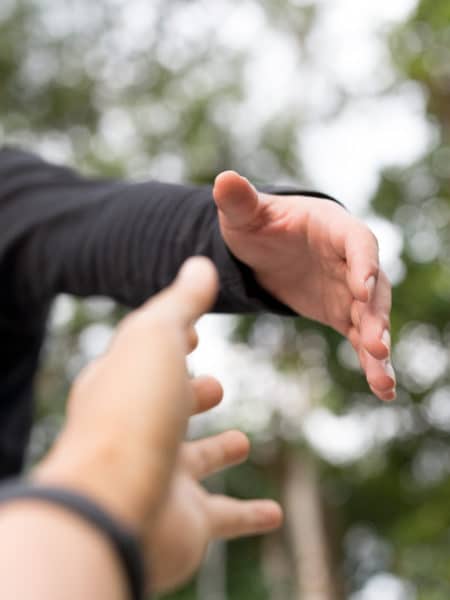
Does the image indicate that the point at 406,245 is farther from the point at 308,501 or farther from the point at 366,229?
the point at 366,229

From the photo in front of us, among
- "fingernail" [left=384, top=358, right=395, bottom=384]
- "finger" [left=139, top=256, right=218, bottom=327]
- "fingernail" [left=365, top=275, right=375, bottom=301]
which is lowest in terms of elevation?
"fingernail" [left=384, top=358, right=395, bottom=384]

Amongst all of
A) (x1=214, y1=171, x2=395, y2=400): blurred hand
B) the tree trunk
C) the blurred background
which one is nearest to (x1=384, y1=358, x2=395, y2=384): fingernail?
(x1=214, y1=171, x2=395, y2=400): blurred hand

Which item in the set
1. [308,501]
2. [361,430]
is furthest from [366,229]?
[308,501]

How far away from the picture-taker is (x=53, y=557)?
5.6 inches

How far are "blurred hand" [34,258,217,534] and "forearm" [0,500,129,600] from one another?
10 millimetres

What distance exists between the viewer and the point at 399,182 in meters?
2.26

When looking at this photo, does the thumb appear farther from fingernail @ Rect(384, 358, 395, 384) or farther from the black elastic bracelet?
the black elastic bracelet

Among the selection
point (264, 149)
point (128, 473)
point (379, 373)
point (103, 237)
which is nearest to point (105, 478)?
point (128, 473)

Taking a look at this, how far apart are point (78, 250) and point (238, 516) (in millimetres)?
226

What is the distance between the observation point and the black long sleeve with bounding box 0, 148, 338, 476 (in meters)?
0.37

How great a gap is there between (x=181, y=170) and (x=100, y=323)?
1.80 ft

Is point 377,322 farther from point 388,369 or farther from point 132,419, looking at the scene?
point 132,419

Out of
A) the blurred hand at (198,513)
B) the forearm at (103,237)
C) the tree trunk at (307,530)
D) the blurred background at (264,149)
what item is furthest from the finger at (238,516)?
the tree trunk at (307,530)

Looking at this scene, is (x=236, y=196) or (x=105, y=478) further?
(x=236, y=196)
